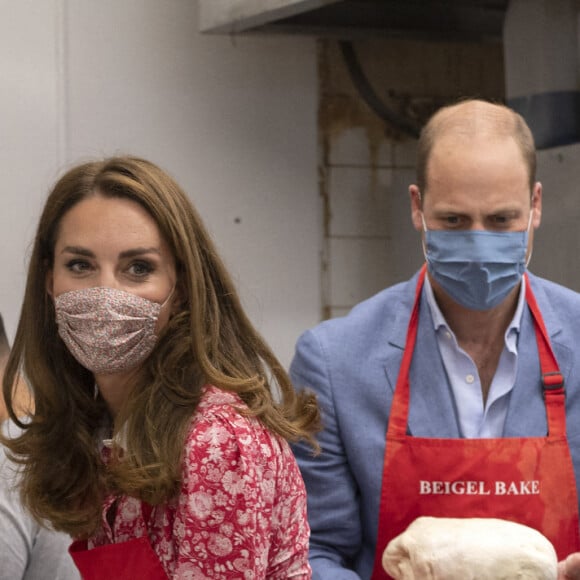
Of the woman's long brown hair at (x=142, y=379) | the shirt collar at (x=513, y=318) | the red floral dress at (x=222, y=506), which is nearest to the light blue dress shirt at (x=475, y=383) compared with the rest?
the shirt collar at (x=513, y=318)

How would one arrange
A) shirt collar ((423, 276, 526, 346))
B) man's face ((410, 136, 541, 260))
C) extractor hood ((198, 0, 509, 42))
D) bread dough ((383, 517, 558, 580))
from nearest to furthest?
bread dough ((383, 517, 558, 580)) → man's face ((410, 136, 541, 260)) → shirt collar ((423, 276, 526, 346)) → extractor hood ((198, 0, 509, 42))

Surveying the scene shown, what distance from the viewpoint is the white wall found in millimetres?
2584

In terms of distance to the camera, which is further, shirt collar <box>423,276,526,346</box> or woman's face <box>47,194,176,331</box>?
shirt collar <box>423,276,526,346</box>

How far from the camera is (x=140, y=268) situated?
4.46 ft

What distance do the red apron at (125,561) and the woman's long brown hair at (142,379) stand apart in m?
0.04

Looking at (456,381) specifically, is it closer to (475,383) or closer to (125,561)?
(475,383)

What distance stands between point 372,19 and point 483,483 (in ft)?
4.96

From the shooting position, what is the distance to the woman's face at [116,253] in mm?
1339


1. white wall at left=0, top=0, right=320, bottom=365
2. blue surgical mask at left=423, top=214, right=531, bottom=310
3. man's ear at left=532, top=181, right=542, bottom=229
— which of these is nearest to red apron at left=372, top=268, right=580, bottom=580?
blue surgical mask at left=423, top=214, right=531, bottom=310

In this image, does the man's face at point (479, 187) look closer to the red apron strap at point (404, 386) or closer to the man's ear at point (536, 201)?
the man's ear at point (536, 201)

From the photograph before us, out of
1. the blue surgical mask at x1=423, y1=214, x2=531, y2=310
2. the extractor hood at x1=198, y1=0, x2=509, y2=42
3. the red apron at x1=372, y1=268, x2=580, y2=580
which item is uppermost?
the extractor hood at x1=198, y1=0, x2=509, y2=42

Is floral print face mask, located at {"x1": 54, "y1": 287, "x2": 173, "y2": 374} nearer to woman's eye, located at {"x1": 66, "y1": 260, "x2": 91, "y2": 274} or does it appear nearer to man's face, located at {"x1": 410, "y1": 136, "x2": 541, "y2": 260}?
woman's eye, located at {"x1": 66, "y1": 260, "x2": 91, "y2": 274}

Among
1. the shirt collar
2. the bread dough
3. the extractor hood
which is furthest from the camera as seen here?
the extractor hood

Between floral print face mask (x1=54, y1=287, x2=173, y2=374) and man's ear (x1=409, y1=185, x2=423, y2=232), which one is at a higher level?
man's ear (x1=409, y1=185, x2=423, y2=232)
